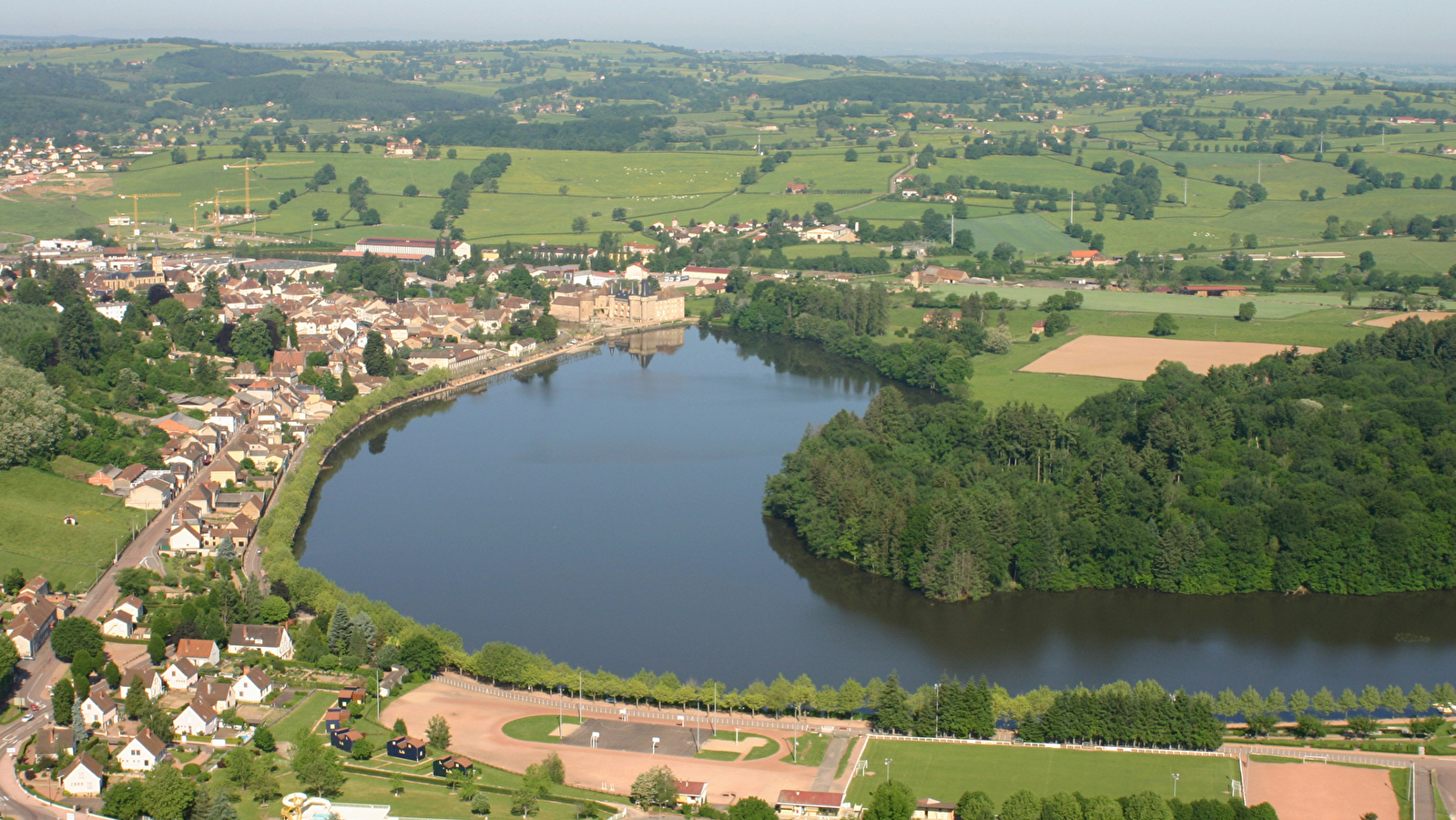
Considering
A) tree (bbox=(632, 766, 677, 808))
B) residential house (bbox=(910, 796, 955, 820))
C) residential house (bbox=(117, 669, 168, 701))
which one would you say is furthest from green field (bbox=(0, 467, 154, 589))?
residential house (bbox=(910, 796, 955, 820))

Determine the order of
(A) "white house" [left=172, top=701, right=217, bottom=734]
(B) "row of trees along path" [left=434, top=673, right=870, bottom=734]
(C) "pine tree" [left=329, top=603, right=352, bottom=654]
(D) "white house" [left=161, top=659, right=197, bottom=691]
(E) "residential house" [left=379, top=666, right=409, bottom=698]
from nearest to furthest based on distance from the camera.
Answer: (A) "white house" [left=172, top=701, right=217, bottom=734], (B) "row of trees along path" [left=434, top=673, right=870, bottom=734], (E) "residential house" [left=379, top=666, right=409, bottom=698], (D) "white house" [left=161, top=659, right=197, bottom=691], (C) "pine tree" [left=329, top=603, right=352, bottom=654]

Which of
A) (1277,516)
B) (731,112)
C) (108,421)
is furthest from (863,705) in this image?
(731,112)

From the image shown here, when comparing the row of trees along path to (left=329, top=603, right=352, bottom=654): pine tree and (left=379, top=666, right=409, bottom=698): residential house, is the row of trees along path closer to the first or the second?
(left=379, top=666, right=409, bottom=698): residential house

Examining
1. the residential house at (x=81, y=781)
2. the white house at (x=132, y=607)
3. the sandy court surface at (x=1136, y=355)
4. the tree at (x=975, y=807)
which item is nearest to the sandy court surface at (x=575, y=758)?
the tree at (x=975, y=807)

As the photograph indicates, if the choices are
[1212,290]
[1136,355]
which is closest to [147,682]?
[1136,355]

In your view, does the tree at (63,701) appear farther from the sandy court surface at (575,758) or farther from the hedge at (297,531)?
the hedge at (297,531)
